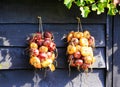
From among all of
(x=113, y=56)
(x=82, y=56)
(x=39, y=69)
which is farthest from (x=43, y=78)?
(x=113, y=56)

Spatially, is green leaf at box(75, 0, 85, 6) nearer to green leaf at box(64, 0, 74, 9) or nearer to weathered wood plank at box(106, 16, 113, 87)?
green leaf at box(64, 0, 74, 9)

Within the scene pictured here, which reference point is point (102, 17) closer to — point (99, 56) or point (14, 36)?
point (99, 56)

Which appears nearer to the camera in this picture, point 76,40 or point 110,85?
point 76,40

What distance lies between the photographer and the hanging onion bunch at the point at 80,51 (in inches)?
76.4

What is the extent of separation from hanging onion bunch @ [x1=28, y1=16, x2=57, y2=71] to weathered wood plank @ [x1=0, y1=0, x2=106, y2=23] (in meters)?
0.10

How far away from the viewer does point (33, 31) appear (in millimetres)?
2033

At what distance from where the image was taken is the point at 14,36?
202 centimetres

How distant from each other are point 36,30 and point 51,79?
267 mm

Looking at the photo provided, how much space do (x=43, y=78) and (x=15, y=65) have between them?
0.53 ft

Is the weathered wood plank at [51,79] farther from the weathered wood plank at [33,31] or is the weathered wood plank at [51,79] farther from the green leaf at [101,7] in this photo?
the green leaf at [101,7]

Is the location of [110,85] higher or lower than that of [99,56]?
lower

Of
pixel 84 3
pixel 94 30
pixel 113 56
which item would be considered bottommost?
pixel 113 56

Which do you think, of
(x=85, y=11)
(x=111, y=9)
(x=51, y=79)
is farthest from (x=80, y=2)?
(x=51, y=79)

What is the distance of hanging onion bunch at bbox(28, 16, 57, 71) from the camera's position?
191cm
